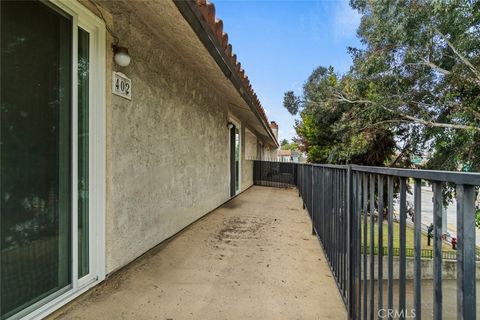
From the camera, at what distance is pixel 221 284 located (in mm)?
2756

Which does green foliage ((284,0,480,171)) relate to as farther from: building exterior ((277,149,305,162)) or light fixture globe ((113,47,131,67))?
building exterior ((277,149,305,162))

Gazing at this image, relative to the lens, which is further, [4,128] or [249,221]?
[249,221]

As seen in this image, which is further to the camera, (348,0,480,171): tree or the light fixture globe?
(348,0,480,171): tree

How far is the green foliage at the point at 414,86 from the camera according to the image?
668cm

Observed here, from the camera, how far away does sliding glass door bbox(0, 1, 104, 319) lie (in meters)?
1.86

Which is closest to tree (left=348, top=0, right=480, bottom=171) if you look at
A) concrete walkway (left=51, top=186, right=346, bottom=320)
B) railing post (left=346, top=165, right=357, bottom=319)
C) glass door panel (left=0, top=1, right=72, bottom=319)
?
concrete walkway (left=51, top=186, right=346, bottom=320)

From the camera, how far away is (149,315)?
219cm

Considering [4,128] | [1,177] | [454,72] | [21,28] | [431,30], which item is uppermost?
[431,30]

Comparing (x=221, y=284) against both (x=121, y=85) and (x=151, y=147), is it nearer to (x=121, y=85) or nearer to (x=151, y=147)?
(x=151, y=147)

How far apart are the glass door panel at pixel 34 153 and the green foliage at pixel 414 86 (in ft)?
23.9

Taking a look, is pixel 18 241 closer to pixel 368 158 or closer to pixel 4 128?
pixel 4 128

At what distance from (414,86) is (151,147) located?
820 centimetres

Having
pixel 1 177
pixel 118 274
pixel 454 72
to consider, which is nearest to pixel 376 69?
pixel 454 72

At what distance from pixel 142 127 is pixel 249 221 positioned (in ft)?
10.3
